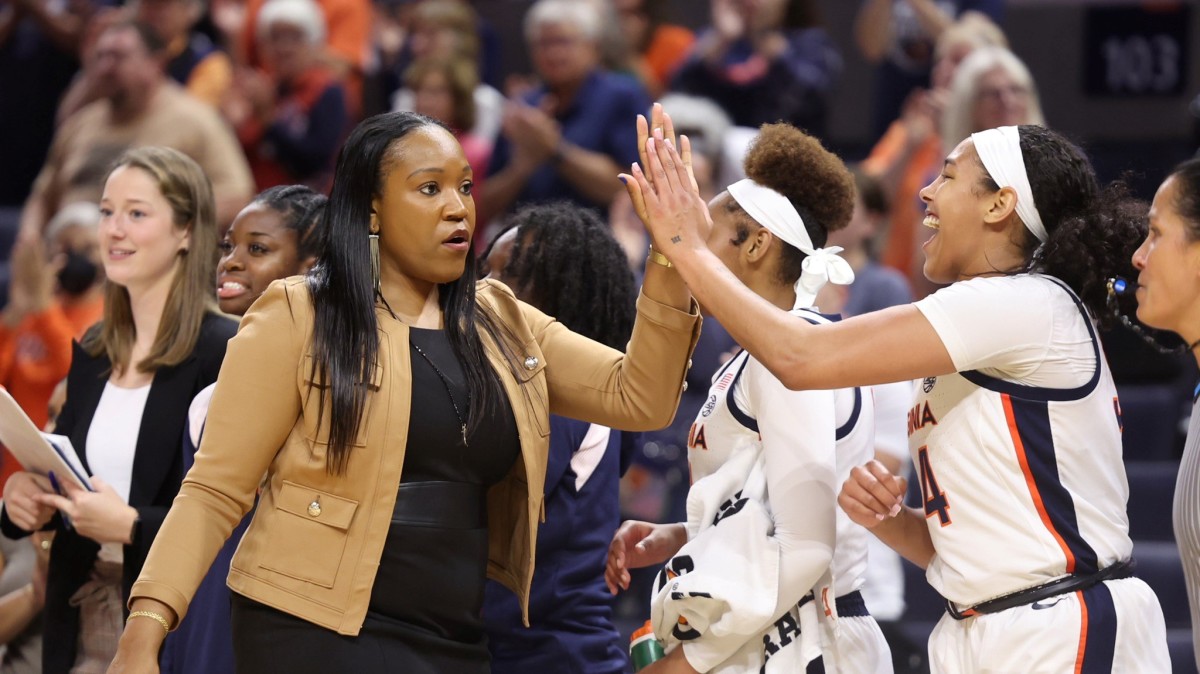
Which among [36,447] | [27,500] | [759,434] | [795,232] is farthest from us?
[27,500]

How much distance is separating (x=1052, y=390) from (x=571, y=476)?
3.74 feet

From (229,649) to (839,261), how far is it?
1558 millimetres

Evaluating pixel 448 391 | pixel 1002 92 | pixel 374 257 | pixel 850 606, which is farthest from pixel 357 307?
pixel 1002 92

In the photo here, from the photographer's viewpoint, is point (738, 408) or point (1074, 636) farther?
point (738, 408)

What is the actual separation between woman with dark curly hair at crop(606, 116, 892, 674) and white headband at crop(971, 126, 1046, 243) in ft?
1.19

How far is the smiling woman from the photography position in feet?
8.73

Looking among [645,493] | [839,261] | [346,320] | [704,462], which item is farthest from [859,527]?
[645,493]

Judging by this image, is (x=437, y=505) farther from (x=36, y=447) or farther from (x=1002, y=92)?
(x=1002, y=92)

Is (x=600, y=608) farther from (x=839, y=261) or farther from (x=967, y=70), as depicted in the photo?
(x=967, y=70)

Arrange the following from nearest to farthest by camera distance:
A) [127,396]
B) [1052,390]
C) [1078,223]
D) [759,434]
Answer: [1052,390] < [1078,223] < [759,434] < [127,396]

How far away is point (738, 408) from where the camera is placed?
303 cm

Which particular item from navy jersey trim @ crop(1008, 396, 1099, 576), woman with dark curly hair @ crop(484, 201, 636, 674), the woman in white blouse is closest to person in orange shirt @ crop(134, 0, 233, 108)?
the woman in white blouse

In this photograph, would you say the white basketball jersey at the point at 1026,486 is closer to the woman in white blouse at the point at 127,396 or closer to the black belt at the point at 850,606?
the black belt at the point at 850,606

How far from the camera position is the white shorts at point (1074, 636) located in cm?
265
